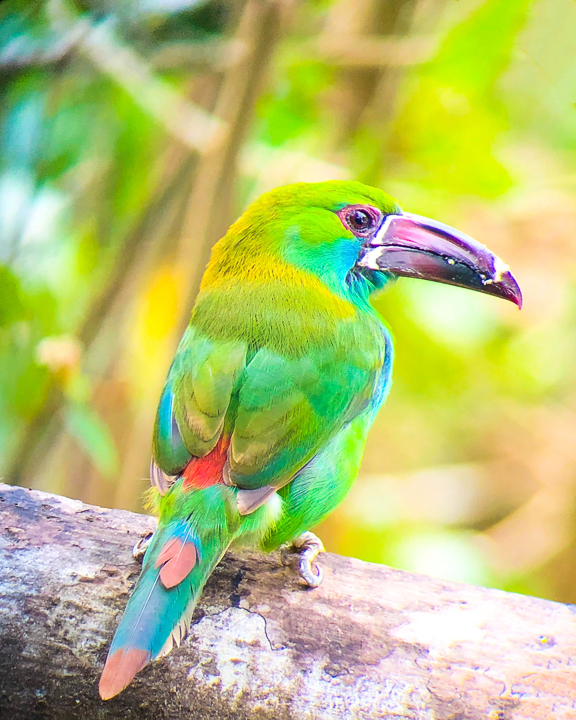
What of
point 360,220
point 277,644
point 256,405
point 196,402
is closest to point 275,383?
point 256,405

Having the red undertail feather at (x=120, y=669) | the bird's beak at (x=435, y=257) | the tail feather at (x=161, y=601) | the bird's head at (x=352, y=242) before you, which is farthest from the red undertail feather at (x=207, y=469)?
the bird's beak at (x=435, y=257)

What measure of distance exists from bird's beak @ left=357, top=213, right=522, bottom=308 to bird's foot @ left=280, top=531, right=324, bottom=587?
3.04 ft

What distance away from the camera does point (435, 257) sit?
2576mm

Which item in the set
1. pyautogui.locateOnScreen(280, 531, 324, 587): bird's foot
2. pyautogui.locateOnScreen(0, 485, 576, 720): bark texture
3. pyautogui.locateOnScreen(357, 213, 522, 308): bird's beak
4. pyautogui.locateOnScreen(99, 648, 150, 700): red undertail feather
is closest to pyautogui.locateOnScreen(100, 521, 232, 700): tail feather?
pyautogui.locateOnScreen(99, 648, 150, 700): red undertail feather

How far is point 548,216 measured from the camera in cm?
463

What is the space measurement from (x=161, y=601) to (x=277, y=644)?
308mm

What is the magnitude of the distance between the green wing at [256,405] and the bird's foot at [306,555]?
25 centimetres

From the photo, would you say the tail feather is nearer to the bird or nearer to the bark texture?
the bird

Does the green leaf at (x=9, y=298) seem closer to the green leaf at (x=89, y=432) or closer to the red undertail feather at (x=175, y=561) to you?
the green leaf at (x=89, y=432)

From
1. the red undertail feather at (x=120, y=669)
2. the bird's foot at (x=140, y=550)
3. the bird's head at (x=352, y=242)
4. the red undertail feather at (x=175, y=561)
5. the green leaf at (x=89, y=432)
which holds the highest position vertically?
the bird's head at (x=352, y=242)

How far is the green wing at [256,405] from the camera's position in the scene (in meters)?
2.02

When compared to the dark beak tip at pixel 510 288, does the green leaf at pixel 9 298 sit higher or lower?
lower

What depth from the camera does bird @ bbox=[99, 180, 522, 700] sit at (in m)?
1.80

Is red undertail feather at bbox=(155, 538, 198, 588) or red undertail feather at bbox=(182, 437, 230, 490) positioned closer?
red undertail feather at bbox=(155, 538, 198, 588)
